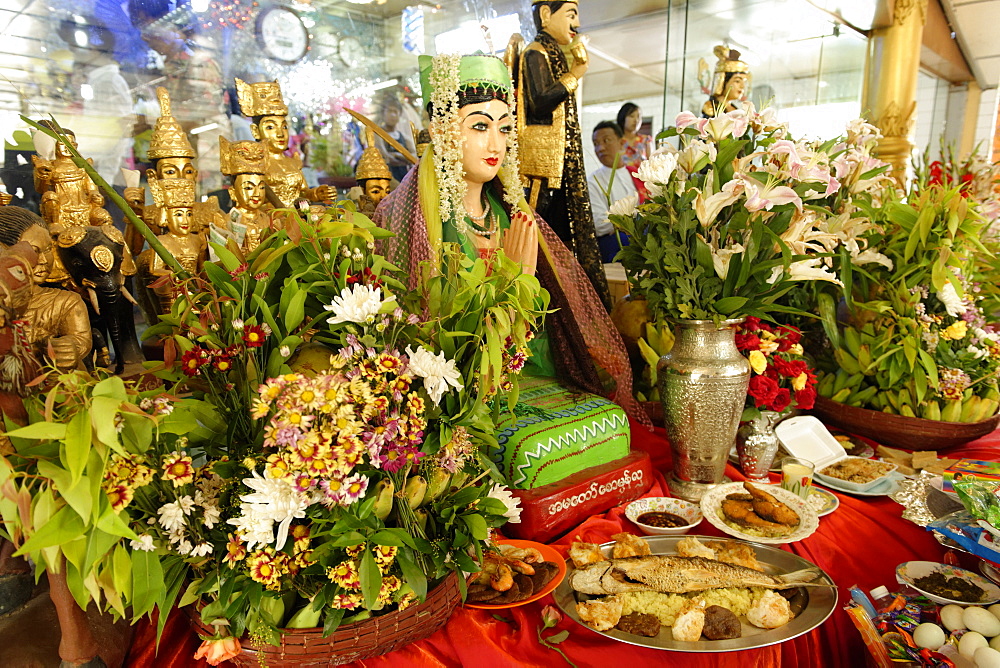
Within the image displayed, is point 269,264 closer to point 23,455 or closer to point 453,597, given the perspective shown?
point 23,455

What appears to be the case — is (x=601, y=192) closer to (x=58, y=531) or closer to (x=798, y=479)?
(x=798, y=479)

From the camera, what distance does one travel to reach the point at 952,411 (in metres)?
1.59

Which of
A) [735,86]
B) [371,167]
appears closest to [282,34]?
[371,167]

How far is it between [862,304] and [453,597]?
1.34 metres

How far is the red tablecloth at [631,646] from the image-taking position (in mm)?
891

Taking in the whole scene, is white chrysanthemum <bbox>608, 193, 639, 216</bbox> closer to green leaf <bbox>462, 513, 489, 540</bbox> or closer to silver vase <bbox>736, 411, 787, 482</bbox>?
silver vase <bbox>736, 411, 787, 482</bbox>

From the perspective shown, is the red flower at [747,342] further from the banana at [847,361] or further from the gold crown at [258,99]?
the gold crown at [258,99]

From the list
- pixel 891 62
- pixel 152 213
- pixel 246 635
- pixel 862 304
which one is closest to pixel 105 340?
pixel 152 213

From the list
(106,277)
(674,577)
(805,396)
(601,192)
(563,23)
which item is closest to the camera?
(674,577)

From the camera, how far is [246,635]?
79cm

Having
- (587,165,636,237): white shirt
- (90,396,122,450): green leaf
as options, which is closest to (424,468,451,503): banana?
(90,396,122,450): green leaf

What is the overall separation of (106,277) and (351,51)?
1122 mm

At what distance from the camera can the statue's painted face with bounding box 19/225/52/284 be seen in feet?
2.99

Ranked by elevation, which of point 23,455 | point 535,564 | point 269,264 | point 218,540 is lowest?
point 535,564
